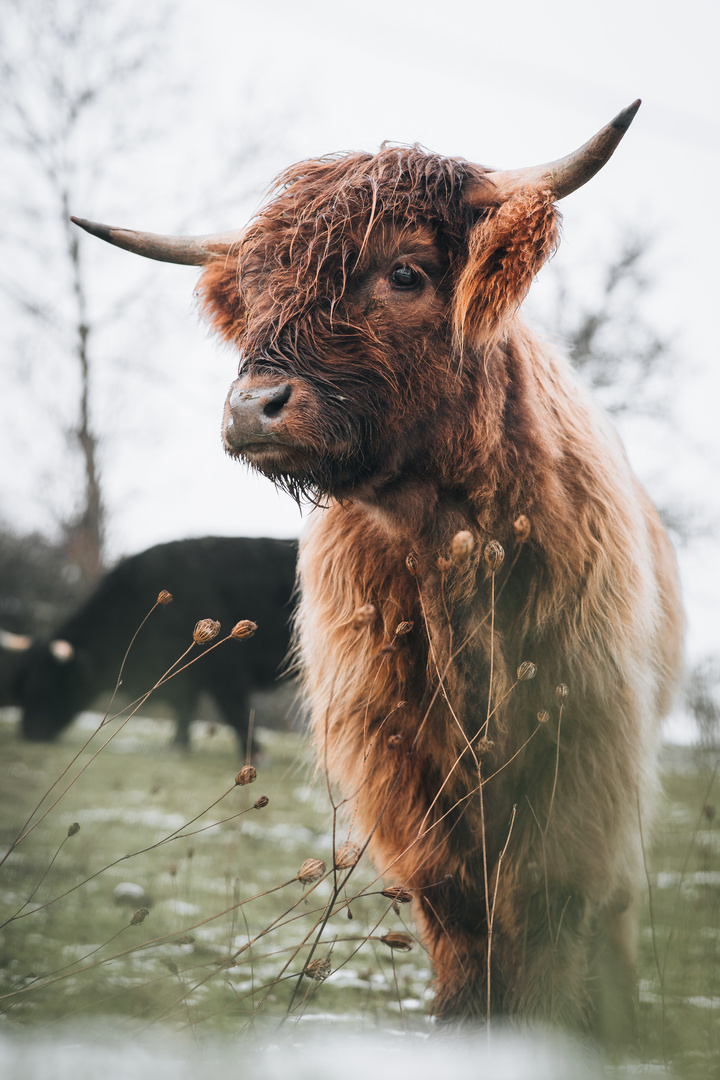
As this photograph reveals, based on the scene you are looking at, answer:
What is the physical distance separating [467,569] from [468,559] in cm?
10

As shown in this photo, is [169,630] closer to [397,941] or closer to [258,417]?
[258,417]

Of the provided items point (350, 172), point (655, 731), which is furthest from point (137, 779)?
point (350, 172)

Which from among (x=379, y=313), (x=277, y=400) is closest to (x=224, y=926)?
(x=277, y=400)

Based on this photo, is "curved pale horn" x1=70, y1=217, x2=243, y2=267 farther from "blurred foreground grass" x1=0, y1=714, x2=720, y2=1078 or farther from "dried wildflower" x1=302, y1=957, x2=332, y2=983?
"dried wildflower" x1=302, y1=957, x2=332, y2=983

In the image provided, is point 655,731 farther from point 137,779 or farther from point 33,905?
point 137,779

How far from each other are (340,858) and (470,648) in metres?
0.78

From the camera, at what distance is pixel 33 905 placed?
341cm

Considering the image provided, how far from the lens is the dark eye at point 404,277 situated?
2.26 meters

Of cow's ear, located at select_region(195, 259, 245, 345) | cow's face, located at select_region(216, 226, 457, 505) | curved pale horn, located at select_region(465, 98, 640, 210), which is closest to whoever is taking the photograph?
curved pale horn, located at select_region(465, 98, 640, 210)

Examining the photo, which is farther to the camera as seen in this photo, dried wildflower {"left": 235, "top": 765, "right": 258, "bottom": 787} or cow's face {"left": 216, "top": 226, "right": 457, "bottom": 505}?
cow's face {"left": 216, "top": 226, "right": 457, "bottom": 505}

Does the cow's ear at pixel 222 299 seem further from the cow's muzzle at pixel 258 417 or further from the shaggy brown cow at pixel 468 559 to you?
the cow's muzzle at pixel 258 417

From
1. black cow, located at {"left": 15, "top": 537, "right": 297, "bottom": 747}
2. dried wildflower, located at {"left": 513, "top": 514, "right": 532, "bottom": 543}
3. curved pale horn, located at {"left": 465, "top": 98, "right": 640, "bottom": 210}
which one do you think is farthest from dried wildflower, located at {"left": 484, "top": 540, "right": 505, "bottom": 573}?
black cow, located at {"left": 15, "top": 537, "right": 297, "bottom": 747}

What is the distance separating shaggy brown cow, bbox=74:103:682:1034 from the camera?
218 cm

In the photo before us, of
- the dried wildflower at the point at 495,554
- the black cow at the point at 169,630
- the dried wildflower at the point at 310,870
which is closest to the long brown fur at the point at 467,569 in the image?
the dried wildflower at the point at 495,554
